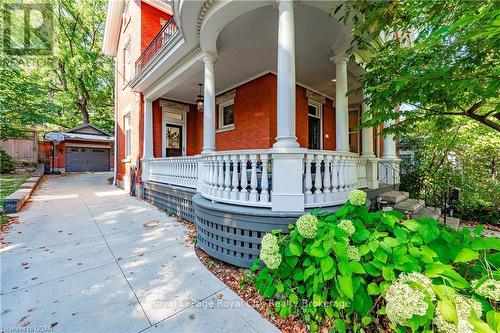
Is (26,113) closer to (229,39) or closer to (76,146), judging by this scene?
(76,146)

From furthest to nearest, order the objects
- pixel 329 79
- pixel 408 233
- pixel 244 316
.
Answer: pixel 329 79, pixel 244 316, pixel 408 233

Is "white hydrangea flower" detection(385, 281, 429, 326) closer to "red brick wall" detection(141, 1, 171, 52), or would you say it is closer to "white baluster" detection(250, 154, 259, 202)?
"white baluster" detection(250, 154, 259, 202)

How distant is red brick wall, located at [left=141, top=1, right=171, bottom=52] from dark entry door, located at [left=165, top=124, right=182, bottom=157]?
3.08 metres

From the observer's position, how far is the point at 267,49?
4.90m

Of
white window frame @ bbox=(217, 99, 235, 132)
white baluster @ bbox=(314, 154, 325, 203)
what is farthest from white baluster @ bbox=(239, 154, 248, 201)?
white window frame @ bbox=(217, 99, 235, 132)

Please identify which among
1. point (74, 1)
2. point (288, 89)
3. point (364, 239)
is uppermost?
→ point (74, 1)

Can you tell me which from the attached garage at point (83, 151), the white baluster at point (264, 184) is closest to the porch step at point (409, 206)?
the white baluster at point (264, 184)

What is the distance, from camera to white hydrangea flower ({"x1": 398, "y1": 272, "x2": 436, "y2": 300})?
1363 millimetres

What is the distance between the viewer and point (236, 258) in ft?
10.2

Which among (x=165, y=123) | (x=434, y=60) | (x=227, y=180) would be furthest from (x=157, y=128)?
(x=434, y=60)

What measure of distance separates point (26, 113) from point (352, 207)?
49.8 feet

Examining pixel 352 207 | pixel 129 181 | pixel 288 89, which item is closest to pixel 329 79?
pixel 288 89

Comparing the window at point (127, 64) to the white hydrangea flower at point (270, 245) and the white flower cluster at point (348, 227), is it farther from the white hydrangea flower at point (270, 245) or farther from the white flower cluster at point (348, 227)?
the white flower cluster at point (348, 227)

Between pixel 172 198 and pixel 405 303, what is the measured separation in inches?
227
